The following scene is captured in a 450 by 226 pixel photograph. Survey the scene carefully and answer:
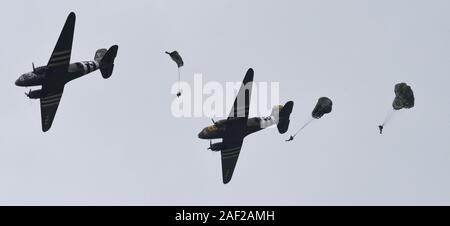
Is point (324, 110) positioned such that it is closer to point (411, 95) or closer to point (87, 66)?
point (411, 95)

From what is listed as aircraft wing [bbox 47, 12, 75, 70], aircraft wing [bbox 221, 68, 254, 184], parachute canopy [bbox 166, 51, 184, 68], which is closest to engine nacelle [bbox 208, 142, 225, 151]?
aircraft wing [bbox 221, 68, 254, 184]

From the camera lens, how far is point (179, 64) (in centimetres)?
9681

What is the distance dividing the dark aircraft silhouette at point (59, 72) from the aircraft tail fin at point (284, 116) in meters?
23.1

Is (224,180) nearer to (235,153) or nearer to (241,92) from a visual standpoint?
(235,153)

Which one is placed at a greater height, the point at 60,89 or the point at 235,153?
the point at 60,89

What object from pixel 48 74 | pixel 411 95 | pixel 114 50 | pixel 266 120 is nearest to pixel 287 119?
pixel 266 120

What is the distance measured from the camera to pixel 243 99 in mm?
97438

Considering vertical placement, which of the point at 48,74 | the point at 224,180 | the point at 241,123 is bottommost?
the point at 224,180

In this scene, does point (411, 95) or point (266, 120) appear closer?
point (411, 95)

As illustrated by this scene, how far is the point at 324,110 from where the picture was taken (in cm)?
9756

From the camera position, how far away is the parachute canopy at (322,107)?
97.3 meters

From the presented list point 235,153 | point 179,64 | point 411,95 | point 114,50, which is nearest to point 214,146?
point 235,153

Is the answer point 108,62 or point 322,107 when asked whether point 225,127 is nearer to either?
point 322,107

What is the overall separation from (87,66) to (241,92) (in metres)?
20.6
